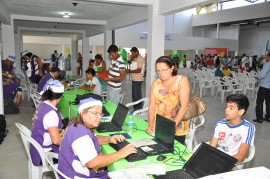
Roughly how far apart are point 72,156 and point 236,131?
137 centimetres

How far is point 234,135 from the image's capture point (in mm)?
2133

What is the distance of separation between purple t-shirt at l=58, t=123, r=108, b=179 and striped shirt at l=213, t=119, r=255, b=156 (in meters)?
1.14

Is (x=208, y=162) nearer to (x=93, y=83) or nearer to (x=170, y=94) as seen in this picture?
(x=170, y=94)

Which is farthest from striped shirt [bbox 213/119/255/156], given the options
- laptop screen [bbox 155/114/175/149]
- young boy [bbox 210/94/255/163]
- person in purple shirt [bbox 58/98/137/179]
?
person in purple shirt [bbox 58/98/137/179]

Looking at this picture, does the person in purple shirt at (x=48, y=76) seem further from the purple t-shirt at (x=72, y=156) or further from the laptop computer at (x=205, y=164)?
the laptop computer at (x=205, y=164)

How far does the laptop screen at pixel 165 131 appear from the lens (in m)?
1.93

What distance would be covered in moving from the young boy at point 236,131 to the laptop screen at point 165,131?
19.7 inches

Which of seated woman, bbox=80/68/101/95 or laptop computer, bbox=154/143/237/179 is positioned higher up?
seated woman, bbox=80/68/101/95

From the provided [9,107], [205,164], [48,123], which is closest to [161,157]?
[205,164]

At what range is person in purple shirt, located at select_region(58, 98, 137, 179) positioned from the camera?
1.59m

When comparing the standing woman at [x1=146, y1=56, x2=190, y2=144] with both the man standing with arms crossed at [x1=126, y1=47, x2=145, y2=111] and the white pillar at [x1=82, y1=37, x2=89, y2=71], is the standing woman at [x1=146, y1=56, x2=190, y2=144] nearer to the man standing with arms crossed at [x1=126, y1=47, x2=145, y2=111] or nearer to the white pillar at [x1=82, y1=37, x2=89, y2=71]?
the man standing with arms crossed at [x1=126, y1=47, x2=145, y2=111]

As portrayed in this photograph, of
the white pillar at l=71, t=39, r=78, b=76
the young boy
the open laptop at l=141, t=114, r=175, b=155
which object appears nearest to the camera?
the open laptop at l=141, t=114, r=175, b=155

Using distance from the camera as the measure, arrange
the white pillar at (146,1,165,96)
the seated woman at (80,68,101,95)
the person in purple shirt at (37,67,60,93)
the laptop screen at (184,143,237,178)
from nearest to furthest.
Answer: the laptop screen at (184,143,237,178) → the seated woman at (80,68,101,95) → the person in purple shirt at (37,67,60,93) → the white pillar at (146,1,165,96)

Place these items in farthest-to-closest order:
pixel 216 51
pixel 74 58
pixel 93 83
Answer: pixel 74 58 < pixel 216 51 < pixel 93 83
